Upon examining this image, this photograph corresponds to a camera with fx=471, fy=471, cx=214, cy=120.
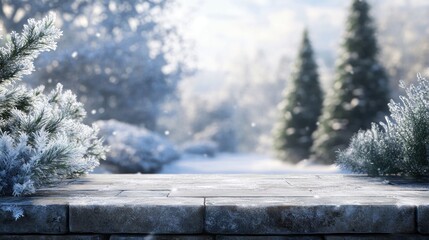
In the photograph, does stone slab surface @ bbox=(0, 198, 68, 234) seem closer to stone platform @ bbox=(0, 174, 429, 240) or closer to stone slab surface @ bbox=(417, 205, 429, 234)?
stone platform @ bbox=(0, 174, 429, 240)

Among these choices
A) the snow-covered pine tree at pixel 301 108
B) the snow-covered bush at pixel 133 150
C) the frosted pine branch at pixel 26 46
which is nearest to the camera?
the frosted pine branch at pixel 26 46

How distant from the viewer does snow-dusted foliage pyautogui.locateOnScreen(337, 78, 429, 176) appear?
3996 millimetres

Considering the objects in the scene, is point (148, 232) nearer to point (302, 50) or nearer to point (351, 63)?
point (351, 63)

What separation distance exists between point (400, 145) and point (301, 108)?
47.2ft

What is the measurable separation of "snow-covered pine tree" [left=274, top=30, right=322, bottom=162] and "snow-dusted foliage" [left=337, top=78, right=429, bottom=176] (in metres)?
13.9

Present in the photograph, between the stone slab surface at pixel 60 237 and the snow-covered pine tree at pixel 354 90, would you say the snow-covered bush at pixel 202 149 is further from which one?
the stone slab surface at pixel 60 237

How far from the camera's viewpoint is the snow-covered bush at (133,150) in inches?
505

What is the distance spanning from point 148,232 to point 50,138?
138 cm

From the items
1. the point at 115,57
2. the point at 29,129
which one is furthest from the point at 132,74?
the point at 29,129

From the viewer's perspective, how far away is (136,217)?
9.00ft

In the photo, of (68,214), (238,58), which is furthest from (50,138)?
(238,58)

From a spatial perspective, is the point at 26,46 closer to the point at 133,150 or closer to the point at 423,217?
the point at 423,217

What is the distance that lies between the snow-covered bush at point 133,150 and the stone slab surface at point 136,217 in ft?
31.9

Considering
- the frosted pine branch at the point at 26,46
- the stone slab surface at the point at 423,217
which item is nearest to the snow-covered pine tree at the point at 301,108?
the frosted pine branch at the point at 26,46
